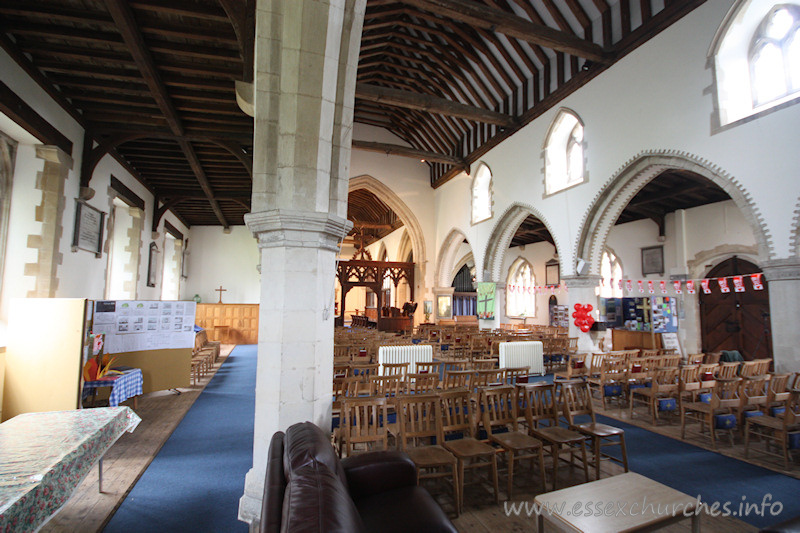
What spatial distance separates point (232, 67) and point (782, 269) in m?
7.59

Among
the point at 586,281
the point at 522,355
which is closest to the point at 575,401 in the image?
the point at 522,355

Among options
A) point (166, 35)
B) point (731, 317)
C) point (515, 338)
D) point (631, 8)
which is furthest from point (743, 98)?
point (166, 35)

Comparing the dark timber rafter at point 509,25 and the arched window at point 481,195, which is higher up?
the dark timber rafter at point 509,25

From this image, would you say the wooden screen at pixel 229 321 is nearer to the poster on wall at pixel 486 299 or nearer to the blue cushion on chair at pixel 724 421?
the poster on wall at pixel 486 299

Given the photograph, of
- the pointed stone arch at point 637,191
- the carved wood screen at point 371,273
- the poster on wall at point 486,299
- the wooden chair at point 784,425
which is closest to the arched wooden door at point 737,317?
the pointed stone arch at point 637,191

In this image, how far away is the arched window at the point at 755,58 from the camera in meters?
5.15

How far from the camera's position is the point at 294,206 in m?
2.66

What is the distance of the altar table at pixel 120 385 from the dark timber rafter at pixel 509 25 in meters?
7.16

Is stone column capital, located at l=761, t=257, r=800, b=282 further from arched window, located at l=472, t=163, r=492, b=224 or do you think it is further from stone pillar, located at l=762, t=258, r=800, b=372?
arched window, located at l=472, t=163, r=492, b=224

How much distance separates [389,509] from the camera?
6.28 feet

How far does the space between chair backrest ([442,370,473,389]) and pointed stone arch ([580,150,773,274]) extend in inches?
173

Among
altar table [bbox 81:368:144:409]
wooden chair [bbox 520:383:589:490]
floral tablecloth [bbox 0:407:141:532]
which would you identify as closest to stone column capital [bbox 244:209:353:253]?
floral tablecloth [bbox 0:407:141:532]

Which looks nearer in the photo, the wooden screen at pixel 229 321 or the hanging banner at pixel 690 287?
the hanging banner at pixel 690 287

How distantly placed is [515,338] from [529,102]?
5.99 meters
